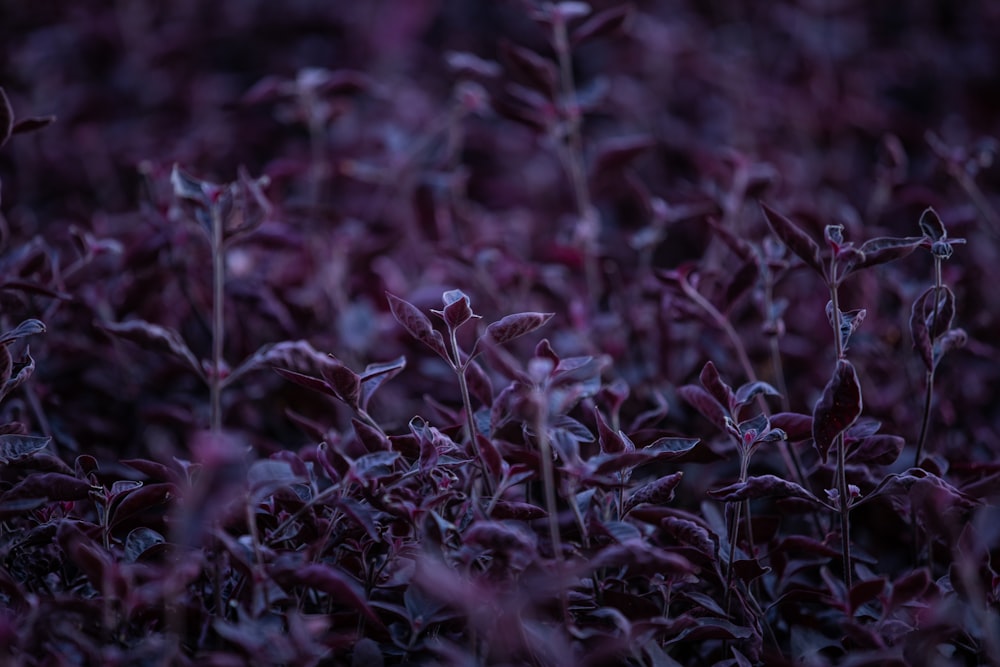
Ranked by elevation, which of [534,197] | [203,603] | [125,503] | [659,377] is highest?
[125,503]

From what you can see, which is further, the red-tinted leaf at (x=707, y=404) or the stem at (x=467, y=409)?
the red-tinted leaf at (x=707, y=404)

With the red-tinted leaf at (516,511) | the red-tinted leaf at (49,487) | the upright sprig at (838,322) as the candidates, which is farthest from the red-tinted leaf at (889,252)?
the red-tinted leaf at (49,487)

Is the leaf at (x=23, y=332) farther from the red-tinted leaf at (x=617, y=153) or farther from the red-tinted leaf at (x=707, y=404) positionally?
the red-tinted leaf at (x=617, y=153)

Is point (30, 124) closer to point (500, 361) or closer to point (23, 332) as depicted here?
point (23, 332)

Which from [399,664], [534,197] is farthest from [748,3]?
[399,664]

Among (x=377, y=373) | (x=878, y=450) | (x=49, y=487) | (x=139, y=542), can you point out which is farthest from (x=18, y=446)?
(x=878, y=450)

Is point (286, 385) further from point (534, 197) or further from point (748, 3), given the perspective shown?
point (748, 3)
